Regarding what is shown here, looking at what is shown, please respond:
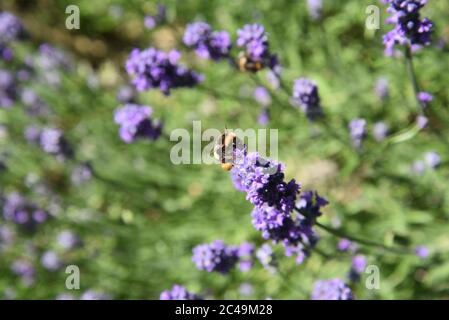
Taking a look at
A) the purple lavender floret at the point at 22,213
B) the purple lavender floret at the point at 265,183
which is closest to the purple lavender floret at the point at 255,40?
the purple lavender floret at the point at 265,183

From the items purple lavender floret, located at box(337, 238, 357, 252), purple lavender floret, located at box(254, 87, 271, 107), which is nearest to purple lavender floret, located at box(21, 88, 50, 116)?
purple lavender floret, located at box(254, 87, 271, 107)

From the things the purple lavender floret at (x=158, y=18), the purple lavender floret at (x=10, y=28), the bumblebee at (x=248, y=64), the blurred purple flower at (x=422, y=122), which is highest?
the purple lavender floret at (x=10, y=28)

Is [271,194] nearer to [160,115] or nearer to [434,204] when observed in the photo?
[434,204]

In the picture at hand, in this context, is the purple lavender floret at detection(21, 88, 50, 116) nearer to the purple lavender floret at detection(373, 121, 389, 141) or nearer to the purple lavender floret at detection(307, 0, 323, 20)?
the purple lavender floret at detection(307, 0, 323, 20)

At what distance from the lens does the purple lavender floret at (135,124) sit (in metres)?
3.60

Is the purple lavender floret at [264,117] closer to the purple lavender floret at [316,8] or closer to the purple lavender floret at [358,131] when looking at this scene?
the purple lavender floret at [316,8]

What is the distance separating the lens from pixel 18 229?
492cm

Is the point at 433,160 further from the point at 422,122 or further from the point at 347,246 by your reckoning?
the point at 347,246

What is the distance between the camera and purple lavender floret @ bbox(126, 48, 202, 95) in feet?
11.3

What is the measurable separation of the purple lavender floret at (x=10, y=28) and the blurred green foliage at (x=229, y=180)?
0.80m

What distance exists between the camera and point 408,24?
2812 millimetres

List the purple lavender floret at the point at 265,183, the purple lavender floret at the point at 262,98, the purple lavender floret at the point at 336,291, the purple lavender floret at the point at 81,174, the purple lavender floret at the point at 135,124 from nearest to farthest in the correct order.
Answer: the purple lavender floret at the point at 265,183
the purple lavender floret at the point at 336,291
the purple lavender floret at the point at 135,124
the purple lavender floret at the point at 81,174
the purple lavender floret at the point at 262,98

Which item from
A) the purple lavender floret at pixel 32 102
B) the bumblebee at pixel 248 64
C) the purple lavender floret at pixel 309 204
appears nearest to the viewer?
Result: the purple lavender floret at pixel 309 204
